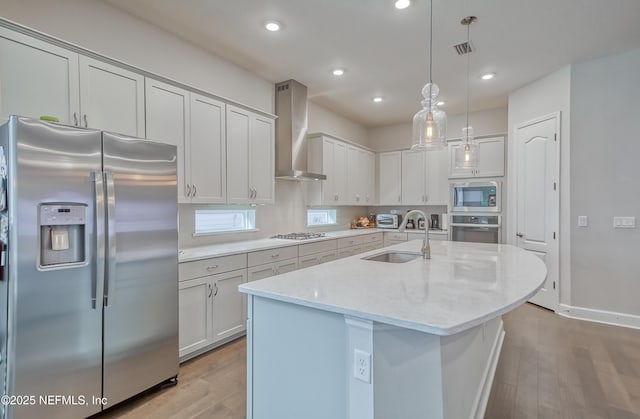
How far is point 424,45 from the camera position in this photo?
3.21m

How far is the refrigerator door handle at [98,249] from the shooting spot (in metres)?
1.88

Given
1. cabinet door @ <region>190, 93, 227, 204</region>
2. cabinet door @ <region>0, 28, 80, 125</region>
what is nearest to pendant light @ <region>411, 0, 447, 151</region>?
cabinet door @ <region>190, 93, 227, 204</region>

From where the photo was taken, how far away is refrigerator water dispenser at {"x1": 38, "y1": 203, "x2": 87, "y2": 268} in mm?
1708

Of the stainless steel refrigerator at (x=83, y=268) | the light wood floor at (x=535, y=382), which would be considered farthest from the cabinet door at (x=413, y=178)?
the stainless steel refrigerator at (x=83, y=268)

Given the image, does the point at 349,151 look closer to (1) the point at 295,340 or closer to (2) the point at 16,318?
(1) the point at 295,340

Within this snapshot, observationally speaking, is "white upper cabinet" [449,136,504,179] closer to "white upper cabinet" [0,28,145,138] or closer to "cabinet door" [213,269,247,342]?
"cabinet door" [213,269,247,342]

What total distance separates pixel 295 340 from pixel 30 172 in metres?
1.63

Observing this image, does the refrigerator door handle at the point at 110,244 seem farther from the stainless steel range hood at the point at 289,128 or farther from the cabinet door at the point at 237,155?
the stainless steel range hood at the point at 289,128

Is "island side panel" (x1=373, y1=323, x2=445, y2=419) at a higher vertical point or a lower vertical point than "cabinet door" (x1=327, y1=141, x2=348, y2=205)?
lower

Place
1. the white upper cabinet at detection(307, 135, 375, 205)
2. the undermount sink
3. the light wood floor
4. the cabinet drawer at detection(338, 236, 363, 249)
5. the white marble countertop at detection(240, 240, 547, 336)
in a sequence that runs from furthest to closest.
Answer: the white upper cabinet at detection(307, 135, 375, 205)
the cabinet drawer at detection(338, 236, 363, 249)
the undermount sink
the light wood floor
the white marble countertop at detection(240, 240, 547, 336)

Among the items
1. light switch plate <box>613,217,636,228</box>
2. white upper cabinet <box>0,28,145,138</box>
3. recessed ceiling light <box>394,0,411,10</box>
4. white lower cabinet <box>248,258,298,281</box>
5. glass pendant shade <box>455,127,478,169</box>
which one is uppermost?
recessed ceiling light <box>394,0,411,10</box>

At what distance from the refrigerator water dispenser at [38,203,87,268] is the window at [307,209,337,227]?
11.0 ft

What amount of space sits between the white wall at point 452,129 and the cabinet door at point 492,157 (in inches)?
19.0

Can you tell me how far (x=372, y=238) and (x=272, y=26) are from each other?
3.54m
